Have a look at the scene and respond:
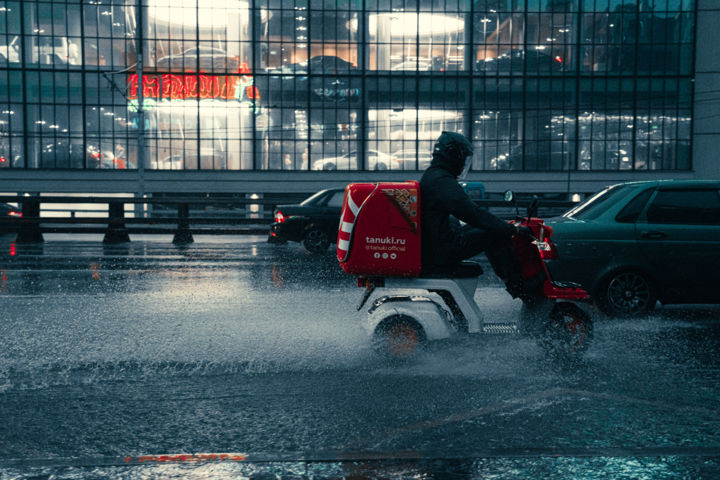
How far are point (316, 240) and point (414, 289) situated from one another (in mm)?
12706

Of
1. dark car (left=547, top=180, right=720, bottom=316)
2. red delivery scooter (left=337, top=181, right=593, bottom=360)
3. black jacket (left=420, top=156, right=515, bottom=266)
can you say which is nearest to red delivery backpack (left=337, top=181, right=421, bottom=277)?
red delivery scooter (left=337, top=181, right=593, bottom=360)

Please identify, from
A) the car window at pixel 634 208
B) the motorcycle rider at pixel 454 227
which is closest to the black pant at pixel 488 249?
the motorcycle rider at pixel 454 227

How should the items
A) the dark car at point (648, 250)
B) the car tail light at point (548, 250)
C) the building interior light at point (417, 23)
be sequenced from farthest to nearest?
the building interior light at point (417, 23)
the dark car at point (648, 250)
the car tail light at point (548, 250)

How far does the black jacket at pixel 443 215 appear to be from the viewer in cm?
588

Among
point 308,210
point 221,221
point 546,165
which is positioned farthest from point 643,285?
point 546,165

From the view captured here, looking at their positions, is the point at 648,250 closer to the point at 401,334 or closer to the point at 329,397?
the point at 401,334

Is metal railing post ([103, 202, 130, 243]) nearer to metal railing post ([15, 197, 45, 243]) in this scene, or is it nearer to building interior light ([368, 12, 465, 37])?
metal railing post ([15, 197, 45, 243])

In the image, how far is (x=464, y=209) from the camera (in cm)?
586

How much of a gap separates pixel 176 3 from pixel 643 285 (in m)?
49.6

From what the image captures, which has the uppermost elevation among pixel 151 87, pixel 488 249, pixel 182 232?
pixel 151 87

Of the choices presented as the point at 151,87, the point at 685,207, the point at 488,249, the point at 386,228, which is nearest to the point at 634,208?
the point at 685,207

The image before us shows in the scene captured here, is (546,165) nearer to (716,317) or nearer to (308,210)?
(308,210)

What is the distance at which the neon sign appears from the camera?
2061 inches

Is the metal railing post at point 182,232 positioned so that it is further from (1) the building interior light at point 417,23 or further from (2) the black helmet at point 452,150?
(1) the building interior light at point 417,23
